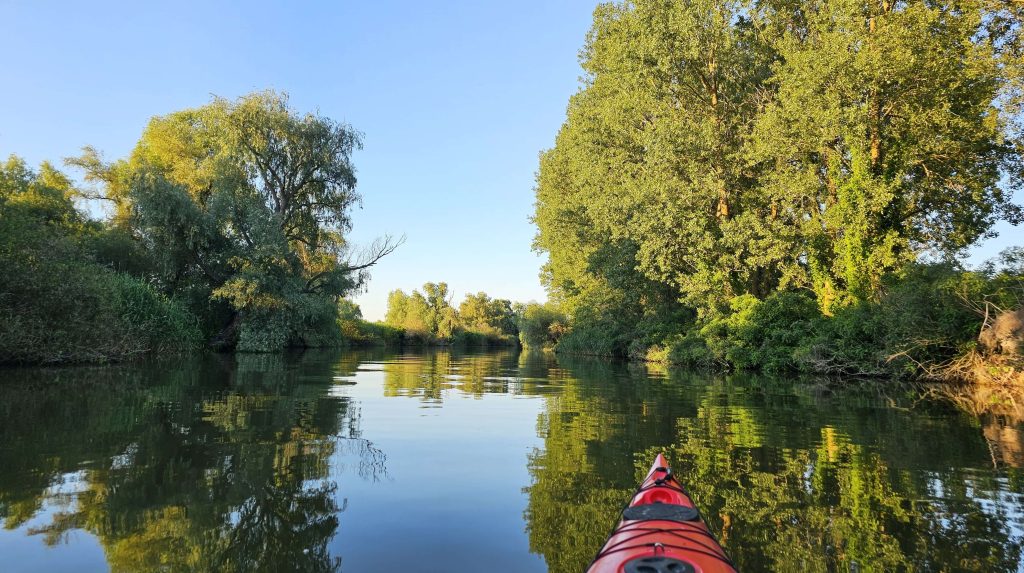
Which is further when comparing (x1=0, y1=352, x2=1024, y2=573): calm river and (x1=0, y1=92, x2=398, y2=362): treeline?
(x1=0, y1=92, x2=398, y2=362): treeline

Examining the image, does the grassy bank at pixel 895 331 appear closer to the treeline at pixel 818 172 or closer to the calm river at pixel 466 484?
the treeline at pixel 818 172

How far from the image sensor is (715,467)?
548 centimetres

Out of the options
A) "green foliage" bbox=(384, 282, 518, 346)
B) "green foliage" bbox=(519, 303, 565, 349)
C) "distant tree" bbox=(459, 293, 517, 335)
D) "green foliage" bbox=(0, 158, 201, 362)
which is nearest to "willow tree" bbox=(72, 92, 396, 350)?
"green foliage" bbox=(0, 158, 201, 362)

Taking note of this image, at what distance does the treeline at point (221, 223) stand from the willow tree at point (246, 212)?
0.21 feet

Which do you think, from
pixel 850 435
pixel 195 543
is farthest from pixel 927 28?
pixel 195 543

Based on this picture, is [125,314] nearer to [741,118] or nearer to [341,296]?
[341,296]

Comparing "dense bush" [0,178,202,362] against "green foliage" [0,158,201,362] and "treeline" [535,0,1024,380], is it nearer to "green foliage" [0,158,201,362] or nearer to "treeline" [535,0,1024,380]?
"green foliage" [0,158,201,362]

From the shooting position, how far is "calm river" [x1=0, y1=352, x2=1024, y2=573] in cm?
339

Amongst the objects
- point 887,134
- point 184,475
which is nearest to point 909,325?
point 887,134

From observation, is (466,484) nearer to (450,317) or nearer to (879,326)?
(879,326)

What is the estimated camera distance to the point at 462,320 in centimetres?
9012

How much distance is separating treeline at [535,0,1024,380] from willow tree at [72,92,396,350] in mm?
16032

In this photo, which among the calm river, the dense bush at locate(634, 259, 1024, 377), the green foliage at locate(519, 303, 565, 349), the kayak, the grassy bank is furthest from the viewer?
the green foliage at locate(519, 303, 565, 349)

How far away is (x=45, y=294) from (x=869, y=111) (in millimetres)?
25584
